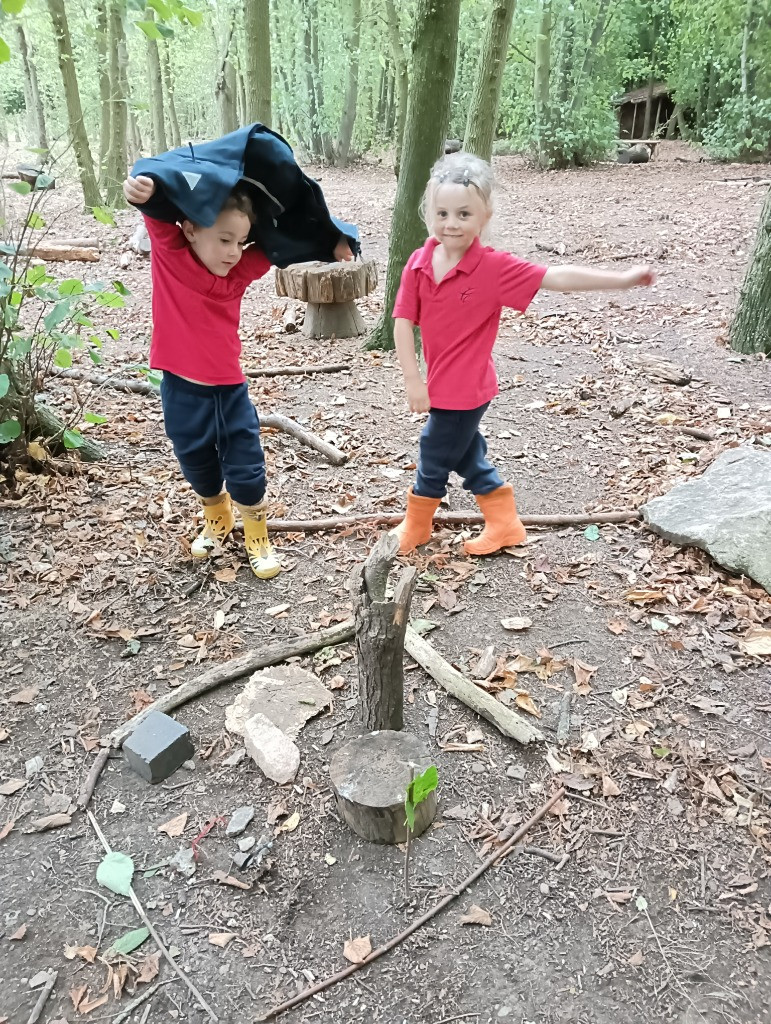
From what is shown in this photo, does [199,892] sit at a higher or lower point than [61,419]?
lower

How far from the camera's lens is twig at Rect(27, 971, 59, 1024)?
1831 mm

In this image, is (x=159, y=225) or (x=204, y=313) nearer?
(x=159, y=225)

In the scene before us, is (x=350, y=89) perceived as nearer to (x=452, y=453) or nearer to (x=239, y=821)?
(x=452, y=453)

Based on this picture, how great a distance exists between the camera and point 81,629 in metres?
3.18

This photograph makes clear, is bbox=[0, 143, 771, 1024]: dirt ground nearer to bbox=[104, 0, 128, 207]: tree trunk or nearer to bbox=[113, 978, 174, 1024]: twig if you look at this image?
bbox=[113, 978, 174, 1024]: twig

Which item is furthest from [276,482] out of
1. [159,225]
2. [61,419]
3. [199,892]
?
[199,892]

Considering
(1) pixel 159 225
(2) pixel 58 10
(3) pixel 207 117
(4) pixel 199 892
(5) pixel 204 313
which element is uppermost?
(3) pixel 207 117

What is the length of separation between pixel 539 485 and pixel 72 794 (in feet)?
9.79

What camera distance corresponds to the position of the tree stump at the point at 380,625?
7.48ft

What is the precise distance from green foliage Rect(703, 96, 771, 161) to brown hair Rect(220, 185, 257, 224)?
58.8 feet

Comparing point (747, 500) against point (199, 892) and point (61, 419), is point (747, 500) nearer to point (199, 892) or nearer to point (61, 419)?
point (199, 892)

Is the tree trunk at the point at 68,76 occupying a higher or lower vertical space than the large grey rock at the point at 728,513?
higher

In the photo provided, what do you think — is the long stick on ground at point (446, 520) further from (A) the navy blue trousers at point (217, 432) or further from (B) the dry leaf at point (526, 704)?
(B) the dry leaf at point (526, 704)

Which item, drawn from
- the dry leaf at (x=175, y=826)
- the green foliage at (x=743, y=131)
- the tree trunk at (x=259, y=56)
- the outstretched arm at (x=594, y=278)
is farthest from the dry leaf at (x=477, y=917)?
the green foliage at (x=743, y=131)
